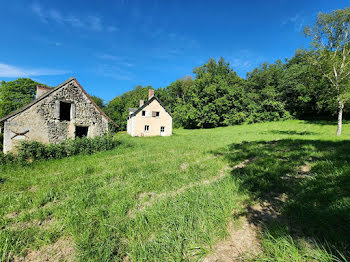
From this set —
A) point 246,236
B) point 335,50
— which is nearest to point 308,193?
point 246,236

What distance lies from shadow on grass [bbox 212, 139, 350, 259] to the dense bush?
1057cm

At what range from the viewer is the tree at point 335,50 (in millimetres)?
13438

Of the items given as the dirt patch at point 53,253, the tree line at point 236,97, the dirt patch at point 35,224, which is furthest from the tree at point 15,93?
the dirt patch at point 53,253

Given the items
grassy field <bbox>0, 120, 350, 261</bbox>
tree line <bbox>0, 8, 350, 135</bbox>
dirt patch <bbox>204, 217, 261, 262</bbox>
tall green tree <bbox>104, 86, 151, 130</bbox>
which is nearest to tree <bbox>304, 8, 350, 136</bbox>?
tree line <bbox>0, 8, 350, 135</bbox>

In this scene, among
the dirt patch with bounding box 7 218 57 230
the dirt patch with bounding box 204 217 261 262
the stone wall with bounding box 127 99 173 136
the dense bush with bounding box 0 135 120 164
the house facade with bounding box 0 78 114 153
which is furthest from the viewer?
the stone wall with bounding box 127 99 173 136

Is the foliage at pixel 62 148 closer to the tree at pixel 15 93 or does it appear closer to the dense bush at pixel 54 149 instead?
the dense bush at pixel 54 149

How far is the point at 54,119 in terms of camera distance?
1145cm

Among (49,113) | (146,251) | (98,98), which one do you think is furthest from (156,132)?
(98,98)

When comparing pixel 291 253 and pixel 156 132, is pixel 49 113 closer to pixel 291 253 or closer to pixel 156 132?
pixel 291 253

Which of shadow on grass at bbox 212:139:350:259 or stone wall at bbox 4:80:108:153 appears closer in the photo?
shadow on grass at bbox 212:139:350:259

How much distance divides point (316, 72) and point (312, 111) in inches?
1088

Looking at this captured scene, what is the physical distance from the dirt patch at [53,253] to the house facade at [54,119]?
11.5 m

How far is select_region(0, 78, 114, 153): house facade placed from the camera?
391 inches

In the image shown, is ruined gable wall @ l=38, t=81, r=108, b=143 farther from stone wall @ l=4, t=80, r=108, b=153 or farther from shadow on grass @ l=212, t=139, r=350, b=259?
shadow on grass @ l=212, t=139, r=350, b=259
